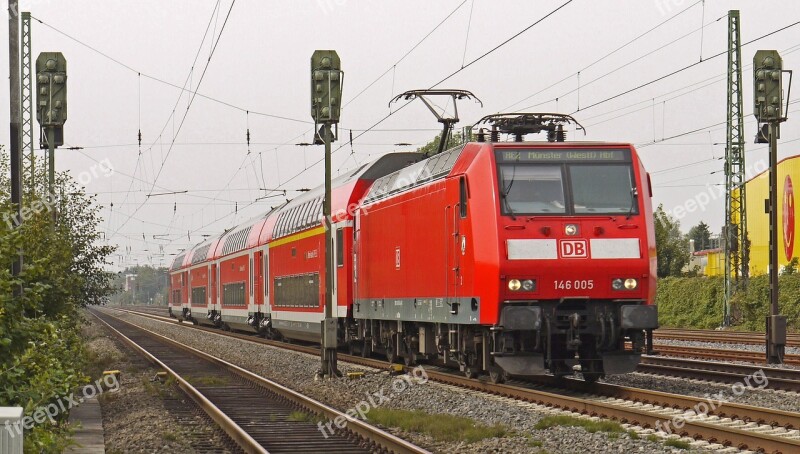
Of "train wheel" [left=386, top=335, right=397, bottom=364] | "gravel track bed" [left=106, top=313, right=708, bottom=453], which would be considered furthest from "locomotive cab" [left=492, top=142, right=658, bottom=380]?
"train wheel" [left=386, top=335, right=397, bottom=364]

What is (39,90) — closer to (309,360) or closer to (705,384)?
(309,360)

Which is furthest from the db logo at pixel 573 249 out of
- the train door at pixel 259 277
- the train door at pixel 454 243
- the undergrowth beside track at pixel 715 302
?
the train door at pixel 259 277

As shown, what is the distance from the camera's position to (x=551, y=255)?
15164 millimetres

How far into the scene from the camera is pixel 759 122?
21.0 m

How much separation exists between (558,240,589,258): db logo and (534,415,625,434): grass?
9.84 ft

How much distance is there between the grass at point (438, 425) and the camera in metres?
11.9

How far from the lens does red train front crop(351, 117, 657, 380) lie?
15.1 metres

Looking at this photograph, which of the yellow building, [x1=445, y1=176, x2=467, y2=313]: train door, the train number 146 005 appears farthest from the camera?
the yellow building

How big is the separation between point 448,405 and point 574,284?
7.93 ft

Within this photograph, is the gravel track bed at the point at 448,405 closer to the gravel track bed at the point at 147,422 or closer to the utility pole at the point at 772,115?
the gravel track bed at the point at 147,422

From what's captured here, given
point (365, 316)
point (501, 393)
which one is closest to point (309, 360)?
point (365, 316)

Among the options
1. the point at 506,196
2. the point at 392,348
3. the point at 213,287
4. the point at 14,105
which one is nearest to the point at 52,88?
the point at 14,105

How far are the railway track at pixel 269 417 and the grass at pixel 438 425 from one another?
544 millimetres

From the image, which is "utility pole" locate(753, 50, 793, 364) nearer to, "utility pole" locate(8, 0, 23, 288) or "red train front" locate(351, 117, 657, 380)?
"red train front" locate(351, 117, 657, 380)
